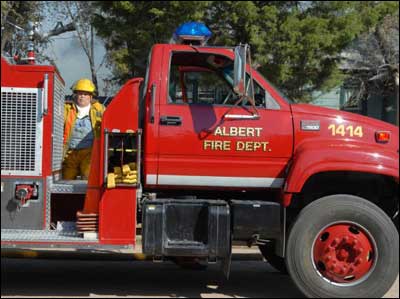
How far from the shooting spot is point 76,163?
6477 mm

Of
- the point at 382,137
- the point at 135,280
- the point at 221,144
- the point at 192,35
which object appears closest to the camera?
the point at 221,144

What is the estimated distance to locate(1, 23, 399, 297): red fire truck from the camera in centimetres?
557

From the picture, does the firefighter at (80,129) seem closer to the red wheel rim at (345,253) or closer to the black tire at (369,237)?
the black tire at (369,237)

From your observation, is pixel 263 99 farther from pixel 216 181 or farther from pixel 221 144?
pixel 216 181

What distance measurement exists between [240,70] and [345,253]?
189 cm

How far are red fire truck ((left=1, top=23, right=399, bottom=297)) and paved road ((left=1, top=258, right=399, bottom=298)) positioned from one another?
27.3 inches

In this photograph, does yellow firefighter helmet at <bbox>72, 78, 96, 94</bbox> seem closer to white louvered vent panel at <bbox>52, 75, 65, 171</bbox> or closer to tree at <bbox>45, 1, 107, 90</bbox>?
white louvered vent panel at <bbox>52, 75, 65, 171</bbox>

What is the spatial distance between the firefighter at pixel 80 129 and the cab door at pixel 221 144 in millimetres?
1045

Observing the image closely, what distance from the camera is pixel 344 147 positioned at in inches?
224

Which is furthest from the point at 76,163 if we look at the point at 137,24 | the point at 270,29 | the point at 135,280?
the point at 137,24

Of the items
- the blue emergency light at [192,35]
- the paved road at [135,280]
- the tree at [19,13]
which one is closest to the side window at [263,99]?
the blue emergency light at [192,35]

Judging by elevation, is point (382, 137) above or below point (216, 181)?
above

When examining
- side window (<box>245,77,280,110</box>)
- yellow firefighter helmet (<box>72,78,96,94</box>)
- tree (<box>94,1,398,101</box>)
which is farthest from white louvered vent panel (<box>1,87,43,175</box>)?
tree (<box>94,1,398,101</box>)

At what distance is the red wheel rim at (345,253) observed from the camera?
557 cm
